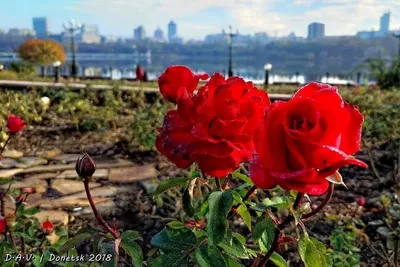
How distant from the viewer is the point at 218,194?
0.79 m

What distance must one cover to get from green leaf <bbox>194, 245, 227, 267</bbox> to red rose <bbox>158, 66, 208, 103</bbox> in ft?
0.81

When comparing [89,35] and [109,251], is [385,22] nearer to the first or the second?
[109,251]

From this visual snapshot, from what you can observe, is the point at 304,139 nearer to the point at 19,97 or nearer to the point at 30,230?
the point at 30,230

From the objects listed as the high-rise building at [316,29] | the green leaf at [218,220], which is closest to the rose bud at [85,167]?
the green leaf at [218,220]

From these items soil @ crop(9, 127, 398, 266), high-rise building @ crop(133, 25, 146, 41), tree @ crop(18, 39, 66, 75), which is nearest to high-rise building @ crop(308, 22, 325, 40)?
tree @ crop(18, 39, 66, 75)

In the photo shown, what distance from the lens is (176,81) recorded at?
2.75ft

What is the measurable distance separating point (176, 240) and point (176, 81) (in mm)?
263

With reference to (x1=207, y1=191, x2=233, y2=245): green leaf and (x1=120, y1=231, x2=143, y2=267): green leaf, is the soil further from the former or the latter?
(x1=207, y1=191, x2=233, y2=245): green leaf

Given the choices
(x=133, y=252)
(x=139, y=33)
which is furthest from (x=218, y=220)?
(x=139, y=33)

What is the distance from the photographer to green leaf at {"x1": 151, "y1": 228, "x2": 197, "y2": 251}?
837 millimetres

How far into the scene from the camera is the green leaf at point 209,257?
2.58 feet

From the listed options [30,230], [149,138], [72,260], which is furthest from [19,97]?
[72,260]

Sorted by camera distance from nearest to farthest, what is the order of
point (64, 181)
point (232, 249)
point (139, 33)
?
point (232, 249) → point (64, 181) → point (139, 33)

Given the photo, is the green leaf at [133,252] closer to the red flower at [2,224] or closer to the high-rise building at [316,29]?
the red flower at [2,224]
